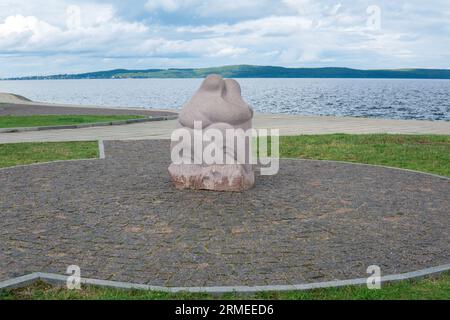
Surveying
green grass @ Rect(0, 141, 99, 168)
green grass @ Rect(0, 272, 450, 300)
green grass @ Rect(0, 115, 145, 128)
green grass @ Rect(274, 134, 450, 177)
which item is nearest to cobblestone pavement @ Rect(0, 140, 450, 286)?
green grass @ Rect(0, 272, 450, 300)

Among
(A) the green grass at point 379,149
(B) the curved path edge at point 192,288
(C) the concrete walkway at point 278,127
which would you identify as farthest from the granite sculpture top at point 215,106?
(C) the concrete walkway at point 278,127

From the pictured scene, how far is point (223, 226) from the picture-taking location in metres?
8.73

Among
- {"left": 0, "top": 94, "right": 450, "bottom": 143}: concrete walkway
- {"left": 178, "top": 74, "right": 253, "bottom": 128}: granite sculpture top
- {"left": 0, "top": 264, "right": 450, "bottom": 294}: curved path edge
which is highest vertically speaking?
{"left": 178, "top": 74, "right": 253, "bottom": 128}: granite sculpture top

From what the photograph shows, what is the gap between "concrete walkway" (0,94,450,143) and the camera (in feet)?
70.1

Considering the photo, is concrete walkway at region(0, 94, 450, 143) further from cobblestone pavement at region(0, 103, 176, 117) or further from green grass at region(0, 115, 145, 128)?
cobblestone pavement at region(0, 103, 176, 117)

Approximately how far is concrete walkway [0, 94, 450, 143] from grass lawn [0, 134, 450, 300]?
2.56 metres

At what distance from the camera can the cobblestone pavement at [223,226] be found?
23.0 ft

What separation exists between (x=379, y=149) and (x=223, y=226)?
982cm


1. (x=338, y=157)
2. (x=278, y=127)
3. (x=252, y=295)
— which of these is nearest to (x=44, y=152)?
(x=338, y=157)

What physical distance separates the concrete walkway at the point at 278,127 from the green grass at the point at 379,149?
3.21 m

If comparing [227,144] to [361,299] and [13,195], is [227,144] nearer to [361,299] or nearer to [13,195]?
[13,195]

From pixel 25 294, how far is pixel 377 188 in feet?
24.3

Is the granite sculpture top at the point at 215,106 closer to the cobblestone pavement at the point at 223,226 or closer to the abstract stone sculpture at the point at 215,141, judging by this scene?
the abstract stone sculpture at the point at 215,141

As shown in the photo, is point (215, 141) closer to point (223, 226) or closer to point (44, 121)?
point (223, 226)
